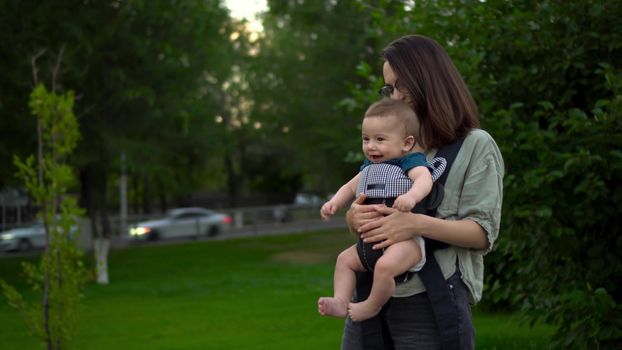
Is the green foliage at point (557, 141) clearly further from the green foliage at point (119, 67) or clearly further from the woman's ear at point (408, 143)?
the green foliage at point (119, 67)

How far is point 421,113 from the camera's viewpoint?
124 inches

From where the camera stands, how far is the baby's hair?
3.07 metres

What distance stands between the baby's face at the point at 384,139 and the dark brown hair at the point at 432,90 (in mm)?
112

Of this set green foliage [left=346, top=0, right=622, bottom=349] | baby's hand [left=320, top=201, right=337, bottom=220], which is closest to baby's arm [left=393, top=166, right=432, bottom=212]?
baby's hand [left=320, top=201, right=337, bottom=220]

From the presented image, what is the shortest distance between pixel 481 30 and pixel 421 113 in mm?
3817

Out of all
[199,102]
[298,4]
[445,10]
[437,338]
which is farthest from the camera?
[298,4]

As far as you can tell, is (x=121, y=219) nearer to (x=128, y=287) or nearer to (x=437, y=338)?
(x=128, y=287)

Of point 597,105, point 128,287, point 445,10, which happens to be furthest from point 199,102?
point 597,105

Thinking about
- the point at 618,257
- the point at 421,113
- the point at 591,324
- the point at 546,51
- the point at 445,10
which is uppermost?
the point at 445,10

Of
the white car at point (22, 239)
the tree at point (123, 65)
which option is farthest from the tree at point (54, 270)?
the white car at point (22, 239)

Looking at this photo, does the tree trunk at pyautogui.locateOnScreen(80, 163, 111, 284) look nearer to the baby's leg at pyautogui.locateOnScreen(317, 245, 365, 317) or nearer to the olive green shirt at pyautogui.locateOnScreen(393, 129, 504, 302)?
the baby's leg at pyautogui.locateOnScreen(317, 245, 365, 317)

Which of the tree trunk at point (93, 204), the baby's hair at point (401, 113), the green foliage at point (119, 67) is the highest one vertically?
the green foliage at point (119, 67)

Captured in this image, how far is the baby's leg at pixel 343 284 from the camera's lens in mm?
3123

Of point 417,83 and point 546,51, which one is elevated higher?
point 546,51
